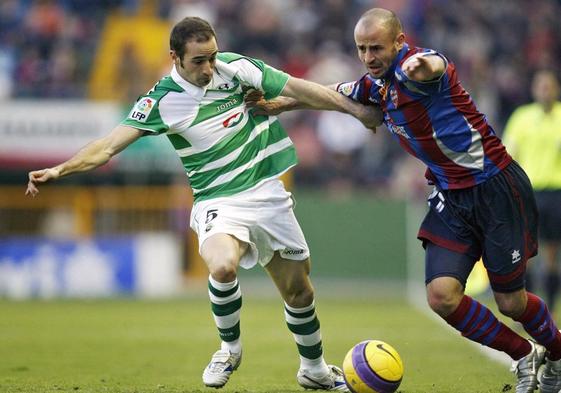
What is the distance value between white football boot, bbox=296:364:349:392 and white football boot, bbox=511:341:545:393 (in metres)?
1.20

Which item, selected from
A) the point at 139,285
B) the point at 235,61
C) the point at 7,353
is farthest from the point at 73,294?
the point at 235,61

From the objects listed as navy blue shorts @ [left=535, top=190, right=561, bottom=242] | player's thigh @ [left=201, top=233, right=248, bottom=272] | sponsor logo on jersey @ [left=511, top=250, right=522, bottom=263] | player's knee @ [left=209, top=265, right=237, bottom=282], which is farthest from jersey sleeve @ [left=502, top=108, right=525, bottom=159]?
player's knee @ [left=209, top=265, right=237, bottom=282]

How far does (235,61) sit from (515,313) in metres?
2.46

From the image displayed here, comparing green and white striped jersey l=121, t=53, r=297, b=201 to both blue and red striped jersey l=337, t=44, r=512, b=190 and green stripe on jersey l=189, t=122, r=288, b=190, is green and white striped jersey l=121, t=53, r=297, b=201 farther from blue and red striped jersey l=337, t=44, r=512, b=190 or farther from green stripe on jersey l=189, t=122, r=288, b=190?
blue and red striped jersey l=337, t=44, r=512, b=190

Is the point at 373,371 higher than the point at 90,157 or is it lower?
lower

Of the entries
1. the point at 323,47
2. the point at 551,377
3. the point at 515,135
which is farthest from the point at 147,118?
the point at 323,47

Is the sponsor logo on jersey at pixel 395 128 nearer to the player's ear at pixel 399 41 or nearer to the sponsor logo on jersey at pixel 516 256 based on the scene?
the player's ear at pixel 399 41

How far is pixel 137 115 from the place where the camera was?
702 centimetres

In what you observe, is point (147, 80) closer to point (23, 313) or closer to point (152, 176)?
point (152, 176)

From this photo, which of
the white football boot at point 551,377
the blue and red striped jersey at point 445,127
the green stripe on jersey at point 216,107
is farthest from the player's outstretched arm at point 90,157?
the white football boot at point 551,377

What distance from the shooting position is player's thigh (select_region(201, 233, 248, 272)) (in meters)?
6.81

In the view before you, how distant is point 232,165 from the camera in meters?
7.20

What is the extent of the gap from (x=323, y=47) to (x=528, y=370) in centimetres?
1456

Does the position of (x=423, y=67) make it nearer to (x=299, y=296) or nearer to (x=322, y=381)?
(x=299, y=296)
